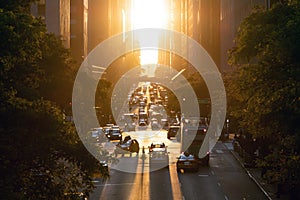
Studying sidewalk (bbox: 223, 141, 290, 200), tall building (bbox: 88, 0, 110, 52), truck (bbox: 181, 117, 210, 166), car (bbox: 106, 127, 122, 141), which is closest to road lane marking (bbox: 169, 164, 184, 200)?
truck (bbox: 181, 117, 210, 166)

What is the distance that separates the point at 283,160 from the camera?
73.7ft

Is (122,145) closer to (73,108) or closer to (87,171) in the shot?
(73,108)

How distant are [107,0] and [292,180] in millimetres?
147452

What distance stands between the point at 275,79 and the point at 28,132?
10.0 meters

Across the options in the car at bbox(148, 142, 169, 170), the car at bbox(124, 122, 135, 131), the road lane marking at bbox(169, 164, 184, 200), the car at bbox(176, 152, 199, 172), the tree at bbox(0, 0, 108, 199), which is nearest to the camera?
the tree at bbox(0, 0, 108, 199)

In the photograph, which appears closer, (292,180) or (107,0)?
(292,180)

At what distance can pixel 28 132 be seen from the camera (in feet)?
54.5

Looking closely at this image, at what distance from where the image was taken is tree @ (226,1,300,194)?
69.9 ft

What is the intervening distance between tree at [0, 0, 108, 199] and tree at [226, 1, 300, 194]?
6.42 metres

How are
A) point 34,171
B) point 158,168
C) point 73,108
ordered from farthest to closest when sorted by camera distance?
point 158,168, point 73,108, point 34,171

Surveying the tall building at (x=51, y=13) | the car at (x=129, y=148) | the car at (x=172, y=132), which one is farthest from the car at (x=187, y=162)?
the tall building at (x=51, y=13)

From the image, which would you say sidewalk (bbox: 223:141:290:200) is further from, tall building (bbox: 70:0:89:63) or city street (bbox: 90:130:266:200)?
tall building (bbox: 70:0:89:63)

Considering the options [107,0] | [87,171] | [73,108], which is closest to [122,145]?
[73,108]

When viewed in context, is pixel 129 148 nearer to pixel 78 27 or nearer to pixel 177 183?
pixel 177 183
